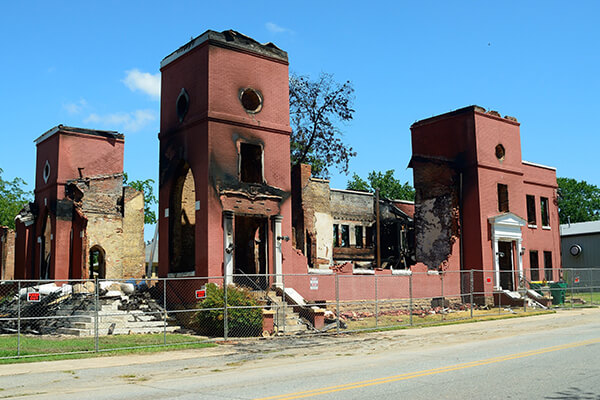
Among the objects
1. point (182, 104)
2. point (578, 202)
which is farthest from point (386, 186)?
point (182, 104)

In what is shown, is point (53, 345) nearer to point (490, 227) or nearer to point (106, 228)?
point (106, 228)

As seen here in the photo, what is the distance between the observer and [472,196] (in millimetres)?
33875

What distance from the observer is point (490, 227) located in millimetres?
34062

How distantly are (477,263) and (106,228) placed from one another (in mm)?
21504

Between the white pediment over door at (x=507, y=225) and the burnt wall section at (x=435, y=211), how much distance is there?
7.08ft

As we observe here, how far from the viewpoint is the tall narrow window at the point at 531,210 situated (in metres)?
40.4

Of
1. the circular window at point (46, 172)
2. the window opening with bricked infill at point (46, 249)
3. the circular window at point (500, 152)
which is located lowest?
the window opening with bricked infill at point (46, 249)

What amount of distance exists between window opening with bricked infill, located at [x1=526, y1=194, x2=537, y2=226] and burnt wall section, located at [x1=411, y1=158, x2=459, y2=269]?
8660mm

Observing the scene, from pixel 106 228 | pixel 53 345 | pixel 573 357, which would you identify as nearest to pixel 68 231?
pixel 106 228

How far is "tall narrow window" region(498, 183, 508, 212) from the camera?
118 feet

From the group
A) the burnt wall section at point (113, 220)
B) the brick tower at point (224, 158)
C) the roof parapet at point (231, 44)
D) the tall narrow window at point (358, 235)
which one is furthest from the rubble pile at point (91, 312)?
the tall narrow window at point (358, 235)

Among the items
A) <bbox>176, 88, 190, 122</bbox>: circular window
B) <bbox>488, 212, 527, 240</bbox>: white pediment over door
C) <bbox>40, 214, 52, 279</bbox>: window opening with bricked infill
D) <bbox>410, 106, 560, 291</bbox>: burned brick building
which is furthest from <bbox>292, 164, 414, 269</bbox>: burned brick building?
<bbox>40, 214, 52, 279</bbox>: window opening with bricked infill

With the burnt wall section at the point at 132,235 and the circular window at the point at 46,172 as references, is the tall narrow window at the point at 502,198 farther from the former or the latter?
the circular window at the point at 46,172

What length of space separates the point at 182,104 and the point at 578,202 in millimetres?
73628
